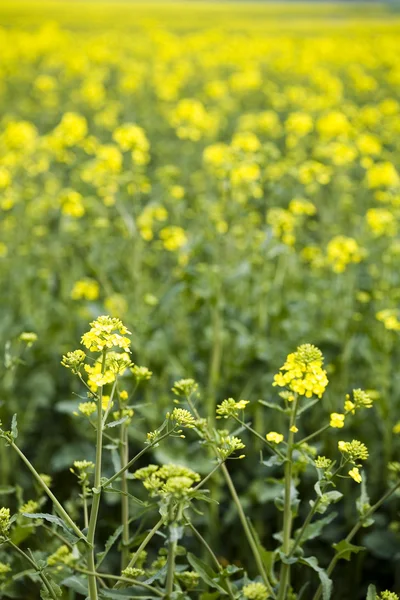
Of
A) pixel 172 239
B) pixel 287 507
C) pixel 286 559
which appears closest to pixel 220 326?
pixel 172 239

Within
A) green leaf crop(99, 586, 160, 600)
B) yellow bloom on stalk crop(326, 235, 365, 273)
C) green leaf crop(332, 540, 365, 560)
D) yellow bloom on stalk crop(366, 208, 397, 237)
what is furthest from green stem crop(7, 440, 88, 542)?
yellow bloom on stalk crop(366, 208, 397, 237)

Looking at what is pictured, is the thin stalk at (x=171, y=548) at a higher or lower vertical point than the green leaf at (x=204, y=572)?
higher

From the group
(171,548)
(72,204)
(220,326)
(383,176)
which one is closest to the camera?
(171,548)

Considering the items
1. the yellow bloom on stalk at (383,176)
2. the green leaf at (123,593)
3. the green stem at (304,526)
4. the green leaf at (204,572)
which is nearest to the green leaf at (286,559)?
the green stem at (304,526)

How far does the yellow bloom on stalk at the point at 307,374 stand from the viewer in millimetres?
1854

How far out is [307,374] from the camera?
1.88 m

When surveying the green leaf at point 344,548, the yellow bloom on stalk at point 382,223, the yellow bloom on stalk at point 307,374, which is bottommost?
the green leaf at point 344,548

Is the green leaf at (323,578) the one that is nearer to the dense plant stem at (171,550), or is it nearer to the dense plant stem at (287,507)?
the dense plant stem at (287,507)

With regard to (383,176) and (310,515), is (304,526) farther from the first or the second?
(383,176)

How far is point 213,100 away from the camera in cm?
1100

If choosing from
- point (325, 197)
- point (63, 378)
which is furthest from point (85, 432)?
point (325, 197)

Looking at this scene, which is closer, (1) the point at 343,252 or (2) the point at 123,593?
(2) the point at 123,593

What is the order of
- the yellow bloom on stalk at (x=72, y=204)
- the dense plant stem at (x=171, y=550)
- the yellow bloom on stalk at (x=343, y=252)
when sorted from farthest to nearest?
the yellow bloom on stalk at (x=72, y=204), the yellow bloom on stalk at (x=343, y=252), the dense plant stem at (x=171, y=550)

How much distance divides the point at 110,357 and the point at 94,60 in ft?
37.4
